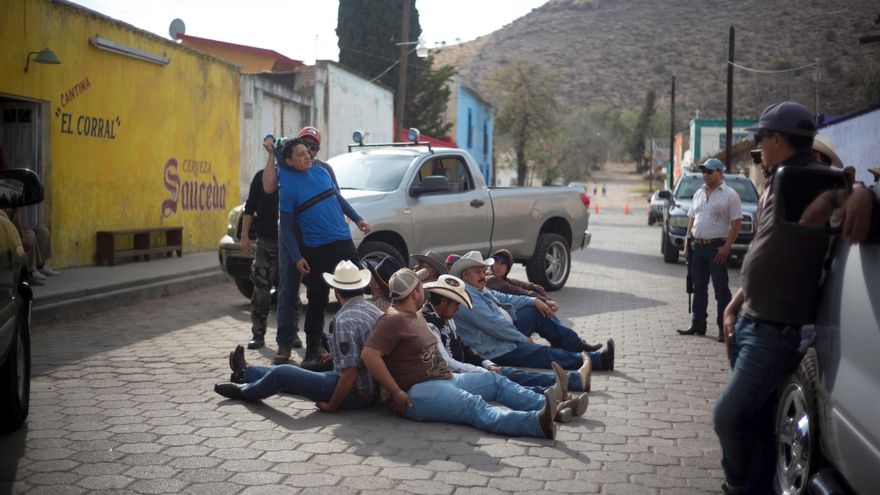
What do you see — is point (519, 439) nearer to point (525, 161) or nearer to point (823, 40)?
point (525, 161)

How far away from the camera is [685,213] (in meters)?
18.6

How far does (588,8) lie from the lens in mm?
146750

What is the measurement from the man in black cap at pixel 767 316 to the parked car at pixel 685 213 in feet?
44.9

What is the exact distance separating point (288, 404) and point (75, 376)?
195 cm

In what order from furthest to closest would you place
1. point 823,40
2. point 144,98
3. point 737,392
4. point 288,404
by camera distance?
point 823,40 < point 144,98 < point 288,404 < point 737,392

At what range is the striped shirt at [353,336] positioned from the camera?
19.8 ft

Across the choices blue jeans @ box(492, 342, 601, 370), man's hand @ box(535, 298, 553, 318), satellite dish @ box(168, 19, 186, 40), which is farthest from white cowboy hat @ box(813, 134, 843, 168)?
satellite dish @ box(168, 19, 186, 40)

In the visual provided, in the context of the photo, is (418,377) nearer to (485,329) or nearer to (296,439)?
(296,439)

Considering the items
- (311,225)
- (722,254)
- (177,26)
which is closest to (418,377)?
(311,225)

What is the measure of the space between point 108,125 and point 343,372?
11010mm

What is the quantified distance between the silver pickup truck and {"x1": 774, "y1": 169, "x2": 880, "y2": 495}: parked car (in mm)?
7373

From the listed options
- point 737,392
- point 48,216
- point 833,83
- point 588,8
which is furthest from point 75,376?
point 588,8

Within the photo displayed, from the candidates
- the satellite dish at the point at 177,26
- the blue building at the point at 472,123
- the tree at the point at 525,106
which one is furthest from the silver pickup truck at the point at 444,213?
the tree at the point at 525,106

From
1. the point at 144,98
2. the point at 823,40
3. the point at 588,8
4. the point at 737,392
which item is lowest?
the point at 737,392
